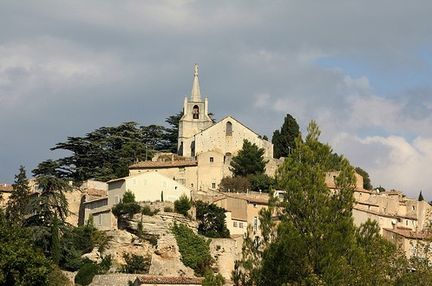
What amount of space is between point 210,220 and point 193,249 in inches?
158

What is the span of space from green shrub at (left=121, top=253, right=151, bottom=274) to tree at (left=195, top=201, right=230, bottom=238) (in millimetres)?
5427

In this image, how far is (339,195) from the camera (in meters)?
49.1

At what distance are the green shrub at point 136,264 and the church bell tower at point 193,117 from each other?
25.8m

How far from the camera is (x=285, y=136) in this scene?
102 m

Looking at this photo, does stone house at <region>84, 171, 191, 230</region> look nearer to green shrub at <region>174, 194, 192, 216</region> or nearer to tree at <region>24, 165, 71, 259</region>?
green shrub at <region>174, 194, 192, 216</region>

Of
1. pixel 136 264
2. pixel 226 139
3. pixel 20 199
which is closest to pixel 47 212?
pixel 20 199

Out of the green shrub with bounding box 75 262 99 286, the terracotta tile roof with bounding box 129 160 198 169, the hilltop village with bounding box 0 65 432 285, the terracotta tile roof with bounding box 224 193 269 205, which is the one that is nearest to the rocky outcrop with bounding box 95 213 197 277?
the hilltop village with bounding box 0 65 432 285

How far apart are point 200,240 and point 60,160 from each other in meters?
27.0

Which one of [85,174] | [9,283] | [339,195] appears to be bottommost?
[9,283]

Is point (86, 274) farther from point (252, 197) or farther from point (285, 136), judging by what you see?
point (285, 136)

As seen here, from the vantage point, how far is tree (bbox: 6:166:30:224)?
7267 cm

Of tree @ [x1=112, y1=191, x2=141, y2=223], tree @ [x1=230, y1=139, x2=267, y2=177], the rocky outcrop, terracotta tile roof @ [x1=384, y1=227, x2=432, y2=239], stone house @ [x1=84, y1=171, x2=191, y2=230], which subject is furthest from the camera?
tree @ [x1=230, y1=139, x2=267, y2=177]

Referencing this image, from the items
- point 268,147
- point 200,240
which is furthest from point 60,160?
point 200,240

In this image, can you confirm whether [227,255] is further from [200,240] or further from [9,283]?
[9,283]
